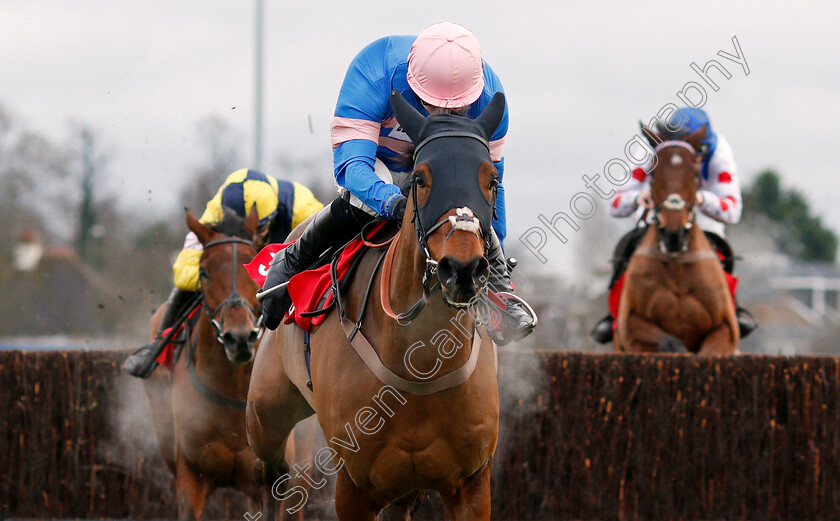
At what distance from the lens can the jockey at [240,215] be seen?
6.99m

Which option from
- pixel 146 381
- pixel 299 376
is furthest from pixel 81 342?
pixel 299 376

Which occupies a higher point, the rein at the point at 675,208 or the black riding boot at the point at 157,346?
the rein at the point at 675,208

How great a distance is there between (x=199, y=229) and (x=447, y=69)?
3.15m

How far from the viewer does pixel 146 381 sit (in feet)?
25.5

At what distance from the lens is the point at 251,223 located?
6.80 meters

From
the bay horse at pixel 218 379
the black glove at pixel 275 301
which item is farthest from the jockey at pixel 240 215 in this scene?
the black glove at pixel 275 301

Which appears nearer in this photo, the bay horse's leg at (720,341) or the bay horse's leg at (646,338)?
the bay horse's leg at (720,341)

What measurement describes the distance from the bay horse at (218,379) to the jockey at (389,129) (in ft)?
3.73

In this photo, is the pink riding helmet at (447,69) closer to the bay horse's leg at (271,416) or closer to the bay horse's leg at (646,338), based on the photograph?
the bay horse's leg at (271,416)

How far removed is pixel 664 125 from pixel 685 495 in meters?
3.44

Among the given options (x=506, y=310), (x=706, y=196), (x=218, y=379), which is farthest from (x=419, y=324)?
(x=706, y=196)

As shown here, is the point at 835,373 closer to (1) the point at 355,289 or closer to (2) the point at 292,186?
(2) the point at 292,186

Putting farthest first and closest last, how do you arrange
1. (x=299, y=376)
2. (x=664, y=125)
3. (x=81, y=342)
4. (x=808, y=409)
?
(x=81, y=342) < (x=664, y=125) < (x=808, y=409) < (x=299, y=376)

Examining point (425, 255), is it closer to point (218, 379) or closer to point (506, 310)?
point (506, 310)
